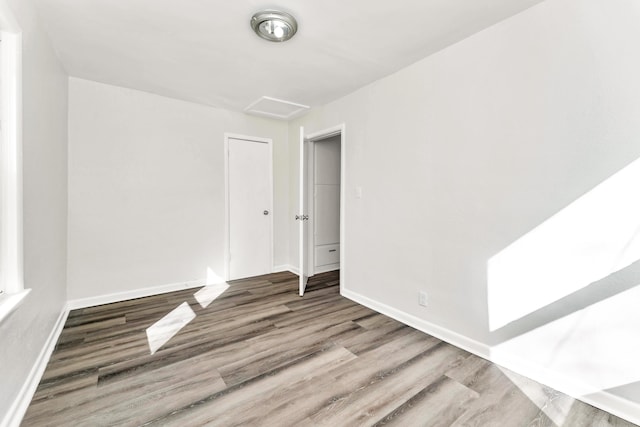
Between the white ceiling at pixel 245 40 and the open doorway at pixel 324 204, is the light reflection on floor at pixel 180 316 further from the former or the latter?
the white ceiling at pixel 245 40

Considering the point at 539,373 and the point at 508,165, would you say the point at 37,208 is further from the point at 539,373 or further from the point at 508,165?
the point at 539,373

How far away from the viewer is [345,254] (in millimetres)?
3447

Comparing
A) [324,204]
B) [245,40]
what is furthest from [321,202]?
[245,40]

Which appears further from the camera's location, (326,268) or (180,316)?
(326,268)

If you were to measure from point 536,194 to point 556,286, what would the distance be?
23.3 inches

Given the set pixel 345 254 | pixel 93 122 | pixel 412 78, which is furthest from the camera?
pixel 345 254

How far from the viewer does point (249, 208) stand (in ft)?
13.9

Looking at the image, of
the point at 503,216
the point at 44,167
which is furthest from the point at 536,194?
the point at 44,167

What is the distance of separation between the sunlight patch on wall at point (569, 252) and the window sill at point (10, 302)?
9.22ft

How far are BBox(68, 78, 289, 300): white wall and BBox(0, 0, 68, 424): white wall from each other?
1.29 ft

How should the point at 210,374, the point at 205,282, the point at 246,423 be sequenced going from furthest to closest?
the point at 205,282 → the point at 210,374 → the point at 246,423

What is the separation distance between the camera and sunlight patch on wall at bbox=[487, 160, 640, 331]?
1.56m

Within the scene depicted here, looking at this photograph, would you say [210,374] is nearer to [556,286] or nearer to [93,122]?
[556,286]

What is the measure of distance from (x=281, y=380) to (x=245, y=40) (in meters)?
2.50
